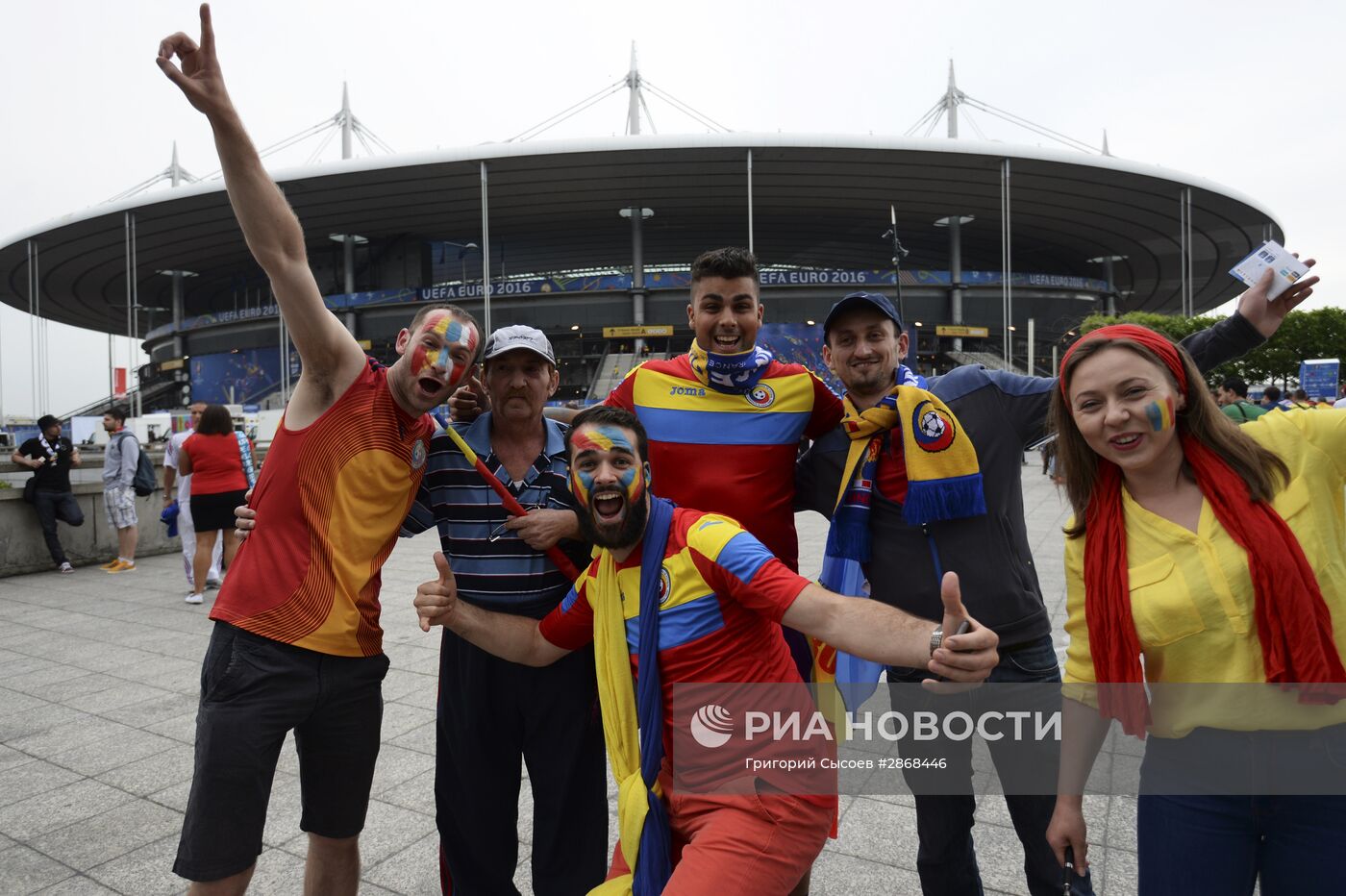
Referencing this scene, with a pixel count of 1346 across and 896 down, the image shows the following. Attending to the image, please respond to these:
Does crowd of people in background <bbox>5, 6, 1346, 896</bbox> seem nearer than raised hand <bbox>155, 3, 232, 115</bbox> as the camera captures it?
Yes

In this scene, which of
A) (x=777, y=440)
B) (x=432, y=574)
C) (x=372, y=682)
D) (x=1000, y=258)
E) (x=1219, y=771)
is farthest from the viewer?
(x=1000, y=258)

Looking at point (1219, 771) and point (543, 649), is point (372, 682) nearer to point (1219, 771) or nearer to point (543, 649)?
point (543, 649)

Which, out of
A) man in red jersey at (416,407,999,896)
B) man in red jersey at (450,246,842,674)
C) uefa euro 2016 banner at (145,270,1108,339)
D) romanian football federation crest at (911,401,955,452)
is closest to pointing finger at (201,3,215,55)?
man in red jersey at (450,246,842,674)

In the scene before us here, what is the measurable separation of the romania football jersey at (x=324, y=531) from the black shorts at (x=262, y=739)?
0.23 feet

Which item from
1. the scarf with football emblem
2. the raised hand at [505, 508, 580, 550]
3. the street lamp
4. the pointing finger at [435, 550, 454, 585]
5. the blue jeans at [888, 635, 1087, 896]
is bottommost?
the blue jeans at [888, 635, 1087, 896]

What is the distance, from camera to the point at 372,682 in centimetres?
249

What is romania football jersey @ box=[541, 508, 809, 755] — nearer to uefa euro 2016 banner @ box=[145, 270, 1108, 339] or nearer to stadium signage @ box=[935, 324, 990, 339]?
uefa euro 2016 banner @ box=[145, 270, 1108, 339]

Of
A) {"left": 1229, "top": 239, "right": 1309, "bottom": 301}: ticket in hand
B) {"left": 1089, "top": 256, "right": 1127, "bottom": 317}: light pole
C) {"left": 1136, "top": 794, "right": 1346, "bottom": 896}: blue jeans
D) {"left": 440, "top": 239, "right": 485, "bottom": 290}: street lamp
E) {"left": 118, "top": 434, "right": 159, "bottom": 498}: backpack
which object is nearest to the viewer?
{"left": 1136, "top": 794, "right": 1346, "bottom": 896}: blue jeans

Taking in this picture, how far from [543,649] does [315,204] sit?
46.1 meters

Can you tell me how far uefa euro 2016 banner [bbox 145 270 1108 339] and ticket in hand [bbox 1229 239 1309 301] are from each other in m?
41.2

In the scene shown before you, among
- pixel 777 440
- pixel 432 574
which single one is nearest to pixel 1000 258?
pixel 432 574

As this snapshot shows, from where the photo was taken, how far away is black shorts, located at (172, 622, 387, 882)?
216cm

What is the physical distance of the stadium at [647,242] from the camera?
3875 centimetres

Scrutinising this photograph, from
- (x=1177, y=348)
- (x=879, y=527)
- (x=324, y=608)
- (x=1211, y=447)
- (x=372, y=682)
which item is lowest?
(x=372, y=682)
